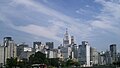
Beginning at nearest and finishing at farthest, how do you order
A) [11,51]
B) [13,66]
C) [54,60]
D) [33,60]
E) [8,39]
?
[13,66], [33,60], [54,60], [11,51], [8,39]

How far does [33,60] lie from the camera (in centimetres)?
12688

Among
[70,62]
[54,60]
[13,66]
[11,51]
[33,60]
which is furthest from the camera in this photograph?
[11,51]

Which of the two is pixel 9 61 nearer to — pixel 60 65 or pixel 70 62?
pixel 60 65

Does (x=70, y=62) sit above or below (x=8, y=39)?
below

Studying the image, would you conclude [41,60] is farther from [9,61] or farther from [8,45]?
[8,45]

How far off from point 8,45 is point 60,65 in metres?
41.9

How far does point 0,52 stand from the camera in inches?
5901

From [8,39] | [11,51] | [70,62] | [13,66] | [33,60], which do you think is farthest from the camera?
[8,39]

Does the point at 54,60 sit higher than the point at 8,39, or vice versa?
the point at 8,39

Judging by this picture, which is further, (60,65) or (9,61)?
(60,65)

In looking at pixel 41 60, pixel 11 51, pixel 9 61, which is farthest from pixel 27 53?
pixel 9 61

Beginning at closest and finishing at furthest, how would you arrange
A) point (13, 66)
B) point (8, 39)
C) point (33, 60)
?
point (13, 66) → point (33, 60) → point (8, 39)

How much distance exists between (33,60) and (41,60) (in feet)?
13.5

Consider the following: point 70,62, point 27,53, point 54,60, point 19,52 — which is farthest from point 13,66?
point 19,52
